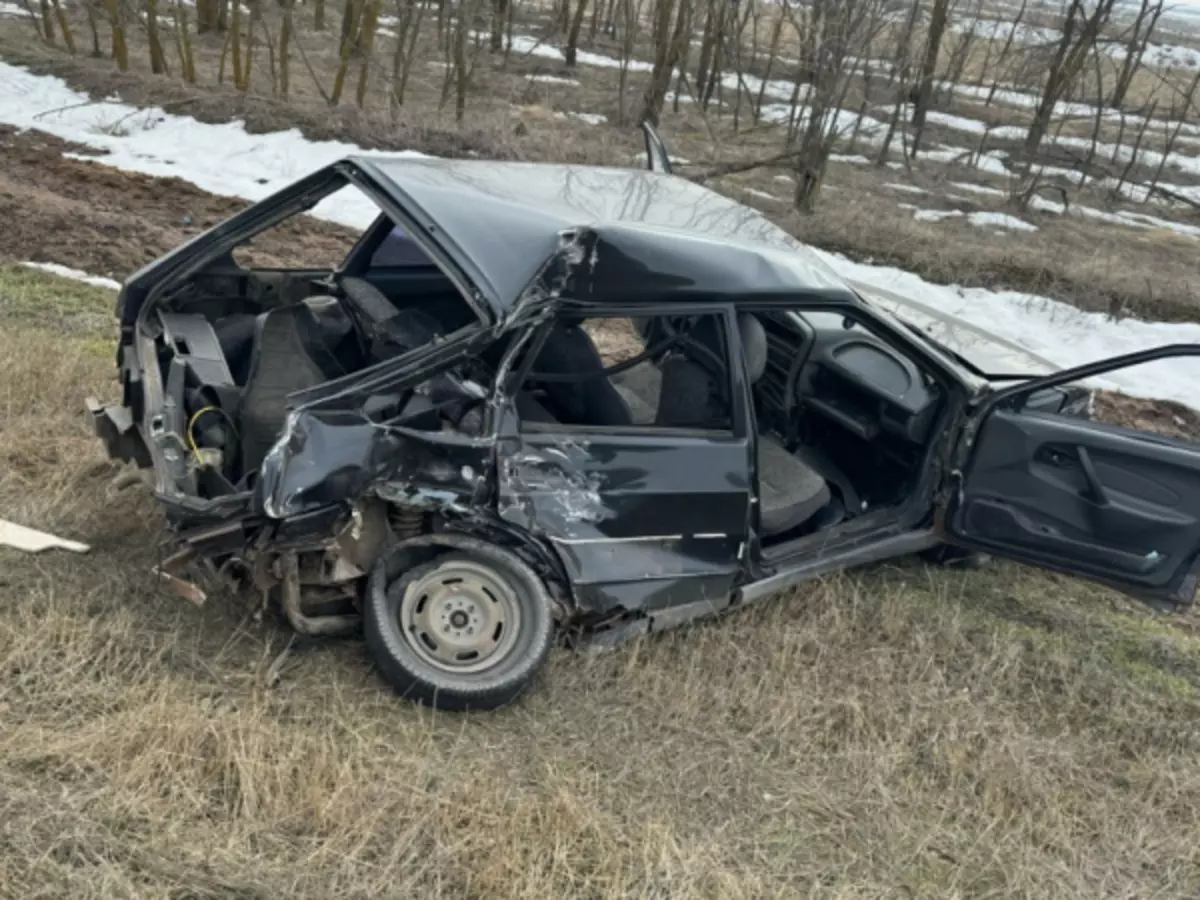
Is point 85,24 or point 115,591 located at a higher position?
point 115,591

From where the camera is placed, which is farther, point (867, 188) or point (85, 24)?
point (85, 24)

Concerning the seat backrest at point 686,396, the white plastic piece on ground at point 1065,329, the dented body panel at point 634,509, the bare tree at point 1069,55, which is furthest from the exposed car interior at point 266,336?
the bare tree at point 1069,55

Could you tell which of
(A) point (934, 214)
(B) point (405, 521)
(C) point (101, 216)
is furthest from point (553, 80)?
(B) point (405, 521)

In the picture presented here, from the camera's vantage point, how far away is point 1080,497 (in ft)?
13.0

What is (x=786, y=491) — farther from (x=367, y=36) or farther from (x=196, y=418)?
(x=367, y=36)

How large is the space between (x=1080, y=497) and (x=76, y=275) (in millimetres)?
6667

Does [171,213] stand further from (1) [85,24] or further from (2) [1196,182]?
(2) [1196,182]

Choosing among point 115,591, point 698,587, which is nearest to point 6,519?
point 115,591

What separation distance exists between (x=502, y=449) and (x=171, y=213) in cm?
760

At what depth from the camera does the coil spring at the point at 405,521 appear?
3426 mm

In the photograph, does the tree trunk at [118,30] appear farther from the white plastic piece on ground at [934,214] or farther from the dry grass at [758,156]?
the white plastic piece on ground at [934,214]

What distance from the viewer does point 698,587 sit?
378 centimetres

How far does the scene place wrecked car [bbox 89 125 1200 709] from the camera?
3.29 metres

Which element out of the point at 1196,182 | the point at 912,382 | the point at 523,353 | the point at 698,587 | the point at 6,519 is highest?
the point at 523,353
